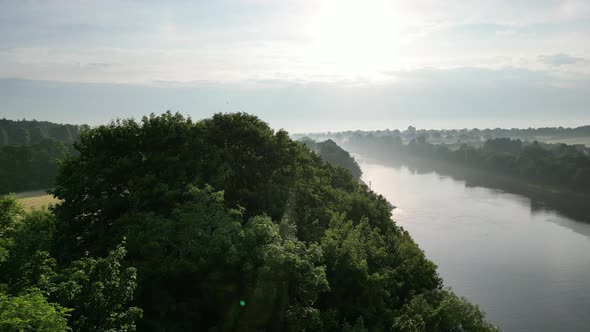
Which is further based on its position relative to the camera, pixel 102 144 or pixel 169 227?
pixel 102 144

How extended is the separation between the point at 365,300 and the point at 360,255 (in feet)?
9.65

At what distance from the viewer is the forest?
13234mm

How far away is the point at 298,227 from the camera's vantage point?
2559 centimetres

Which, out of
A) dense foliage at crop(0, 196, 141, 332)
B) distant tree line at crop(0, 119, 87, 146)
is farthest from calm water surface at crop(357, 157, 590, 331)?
distant tree line at crop(0, 119, 87, 146)

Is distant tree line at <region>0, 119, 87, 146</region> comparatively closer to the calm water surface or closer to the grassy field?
the grassy field

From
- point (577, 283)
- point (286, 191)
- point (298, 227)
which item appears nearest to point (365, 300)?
point (298, 227)

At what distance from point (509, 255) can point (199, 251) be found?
4793 centimetres

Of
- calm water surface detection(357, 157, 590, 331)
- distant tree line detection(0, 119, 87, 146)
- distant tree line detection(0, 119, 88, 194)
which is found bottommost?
calm water surface detection(357, 157, 590, 331)

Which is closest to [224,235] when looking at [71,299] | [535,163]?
[71,299]

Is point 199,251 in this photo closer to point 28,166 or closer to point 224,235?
point 224,235

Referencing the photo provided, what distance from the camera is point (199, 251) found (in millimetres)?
16688

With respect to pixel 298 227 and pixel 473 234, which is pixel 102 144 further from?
pixel 473 234

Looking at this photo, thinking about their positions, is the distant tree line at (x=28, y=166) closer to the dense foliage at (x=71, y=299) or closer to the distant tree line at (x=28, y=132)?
the distant tree line at (x=28, y=132)

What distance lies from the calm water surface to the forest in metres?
15.9
